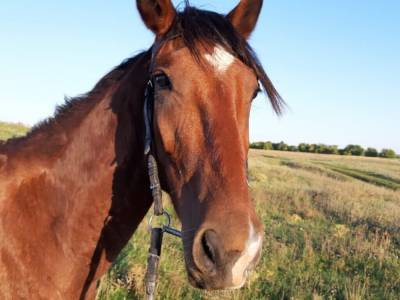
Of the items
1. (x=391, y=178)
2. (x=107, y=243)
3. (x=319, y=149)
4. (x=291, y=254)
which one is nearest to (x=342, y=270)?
(x=291, y=254)

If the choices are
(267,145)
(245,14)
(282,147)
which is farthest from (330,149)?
(245,14)

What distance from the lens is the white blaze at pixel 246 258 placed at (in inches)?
81.6

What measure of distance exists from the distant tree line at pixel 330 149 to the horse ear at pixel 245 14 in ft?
316

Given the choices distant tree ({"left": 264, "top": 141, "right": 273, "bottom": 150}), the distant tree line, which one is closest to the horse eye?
the distant tree line

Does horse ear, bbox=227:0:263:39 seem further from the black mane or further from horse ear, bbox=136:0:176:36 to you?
horse ear, bbox=136:0:176:36

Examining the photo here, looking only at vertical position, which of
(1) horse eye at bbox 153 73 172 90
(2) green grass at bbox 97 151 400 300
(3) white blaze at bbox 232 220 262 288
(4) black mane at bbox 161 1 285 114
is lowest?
(2) green grass at bbox 97 151 400 300

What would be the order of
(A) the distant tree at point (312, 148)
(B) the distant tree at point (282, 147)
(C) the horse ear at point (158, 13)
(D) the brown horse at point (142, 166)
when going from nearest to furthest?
(D) the brown horse at point (142, 166) → (C) the horse ear at point (158, 13) → (A) the distant tree at point (312, 148) → (B) the distant tree at point (282, 147)

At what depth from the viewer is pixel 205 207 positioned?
A: 2240mm

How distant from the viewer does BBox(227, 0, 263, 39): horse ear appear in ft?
10.5

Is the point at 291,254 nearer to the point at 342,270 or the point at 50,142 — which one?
the point at 342,270

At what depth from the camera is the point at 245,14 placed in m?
3.26

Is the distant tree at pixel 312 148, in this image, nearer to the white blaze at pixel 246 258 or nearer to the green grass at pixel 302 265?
the green grass at pixel 302 265

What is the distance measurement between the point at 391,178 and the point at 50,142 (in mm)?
40713

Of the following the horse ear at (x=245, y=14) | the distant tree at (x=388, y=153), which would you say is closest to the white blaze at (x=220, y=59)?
the horse ear at (x=245, y=14)
